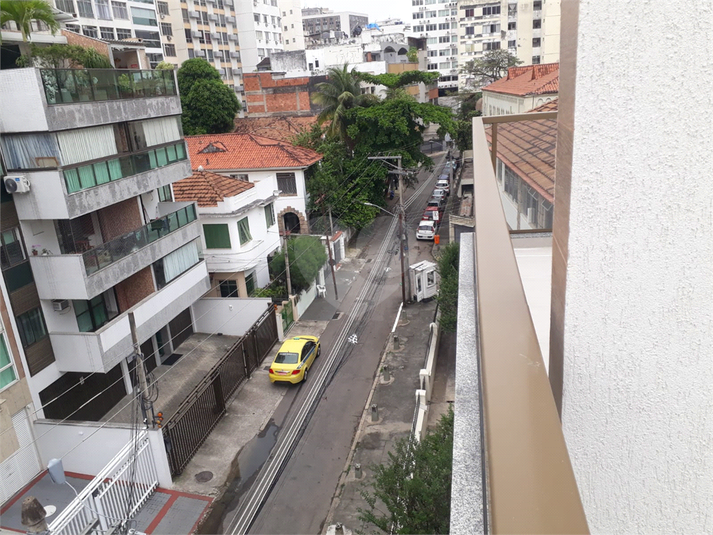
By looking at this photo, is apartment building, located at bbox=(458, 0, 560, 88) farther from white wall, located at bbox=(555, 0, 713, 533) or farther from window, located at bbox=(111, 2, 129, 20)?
white wall, located at bbox=(555, 0, 713, 533)

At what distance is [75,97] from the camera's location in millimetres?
13727

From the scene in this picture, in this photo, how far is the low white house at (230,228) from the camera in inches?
811

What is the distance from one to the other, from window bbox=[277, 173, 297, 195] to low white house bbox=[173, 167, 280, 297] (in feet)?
16.4

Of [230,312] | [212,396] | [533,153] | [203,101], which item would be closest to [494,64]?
[203,101]

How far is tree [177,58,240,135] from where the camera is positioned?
40.0m

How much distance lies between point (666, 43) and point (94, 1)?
46.2 metres

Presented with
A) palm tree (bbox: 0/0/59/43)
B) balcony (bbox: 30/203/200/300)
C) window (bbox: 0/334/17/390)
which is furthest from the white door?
palm tree (bbox: 0/0/59/43)

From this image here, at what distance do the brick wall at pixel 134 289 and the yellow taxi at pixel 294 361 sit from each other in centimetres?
445

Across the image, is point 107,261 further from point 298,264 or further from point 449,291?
point 449,291

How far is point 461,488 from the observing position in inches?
89.7

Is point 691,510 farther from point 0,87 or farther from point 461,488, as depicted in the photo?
point 0,87

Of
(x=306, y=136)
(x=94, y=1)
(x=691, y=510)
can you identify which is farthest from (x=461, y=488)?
(x=94, y=1)

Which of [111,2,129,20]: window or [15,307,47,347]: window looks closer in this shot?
[15,307,47,347]: window

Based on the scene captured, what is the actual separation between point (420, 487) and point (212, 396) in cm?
884
